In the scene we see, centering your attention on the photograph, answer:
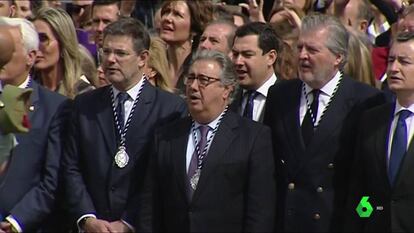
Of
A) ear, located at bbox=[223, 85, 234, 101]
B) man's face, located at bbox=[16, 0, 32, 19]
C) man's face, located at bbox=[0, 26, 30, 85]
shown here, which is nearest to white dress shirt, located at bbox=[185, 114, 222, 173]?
ear, located at bbox=[223, 85, 234, 101]

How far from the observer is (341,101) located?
770 cm

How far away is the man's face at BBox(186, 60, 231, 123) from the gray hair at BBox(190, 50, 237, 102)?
23 millimetres

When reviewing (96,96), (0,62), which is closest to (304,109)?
(96,96)

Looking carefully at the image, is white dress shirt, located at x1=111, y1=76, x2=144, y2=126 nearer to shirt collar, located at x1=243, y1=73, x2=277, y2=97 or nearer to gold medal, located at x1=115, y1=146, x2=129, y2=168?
gold medal, located at x1=115, y1=146, x2=129, y2=168

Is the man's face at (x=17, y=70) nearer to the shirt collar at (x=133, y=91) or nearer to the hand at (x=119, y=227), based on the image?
the shirt collar at (x=133, y=91)

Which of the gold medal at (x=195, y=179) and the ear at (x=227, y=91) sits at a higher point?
the ear at (x=227, y=91)

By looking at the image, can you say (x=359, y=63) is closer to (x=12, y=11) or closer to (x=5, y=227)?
(x=5, y=227)

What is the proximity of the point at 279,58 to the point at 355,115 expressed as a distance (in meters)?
1.24

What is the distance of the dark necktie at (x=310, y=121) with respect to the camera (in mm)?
7693

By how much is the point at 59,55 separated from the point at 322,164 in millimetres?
2547

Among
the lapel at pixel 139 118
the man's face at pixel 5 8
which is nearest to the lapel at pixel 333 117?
the lapel at pixel 139 118

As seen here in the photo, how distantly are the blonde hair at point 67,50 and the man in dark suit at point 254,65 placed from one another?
136cm

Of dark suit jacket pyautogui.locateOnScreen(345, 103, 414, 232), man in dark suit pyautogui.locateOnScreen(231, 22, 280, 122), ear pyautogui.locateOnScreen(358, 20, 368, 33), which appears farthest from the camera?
ear pyautogui.locateOnScreen(358, 20, 368, 33)

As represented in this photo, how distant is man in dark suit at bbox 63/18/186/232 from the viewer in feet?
26.2
